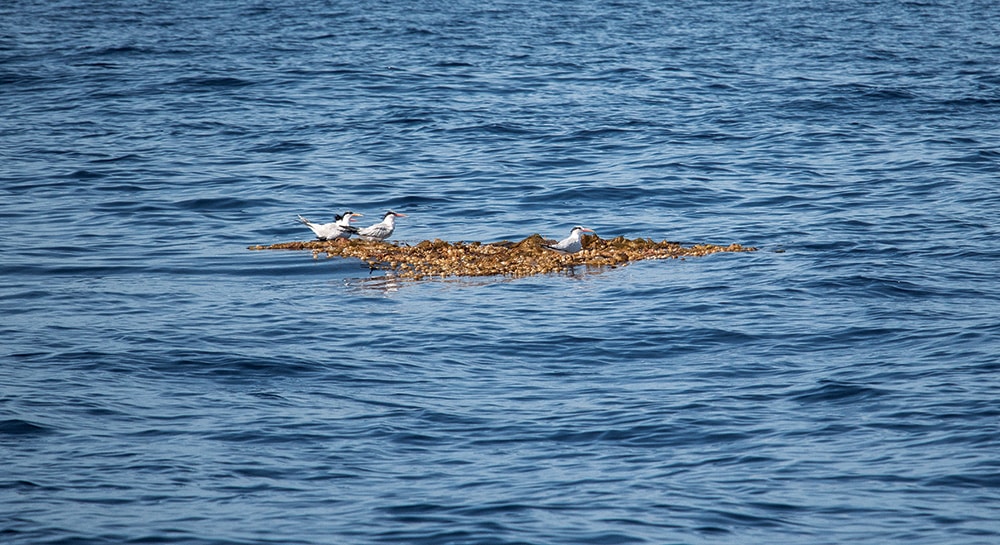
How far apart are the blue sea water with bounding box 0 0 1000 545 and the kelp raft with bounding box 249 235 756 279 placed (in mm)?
398

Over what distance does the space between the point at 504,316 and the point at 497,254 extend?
2.55m

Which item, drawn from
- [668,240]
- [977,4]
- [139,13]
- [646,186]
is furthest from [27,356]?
[977,4]

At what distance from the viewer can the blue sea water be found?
8.85 meters

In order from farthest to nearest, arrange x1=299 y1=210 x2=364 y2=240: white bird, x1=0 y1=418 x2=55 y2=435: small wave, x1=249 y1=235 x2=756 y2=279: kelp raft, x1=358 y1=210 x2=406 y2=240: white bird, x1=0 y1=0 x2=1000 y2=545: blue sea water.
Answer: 1. x1=299 y1=210 x2=364 y2=240: white bird
2. x1=358 y1=210 x2=406 y2=240: white bird
3. x1=249 y1=235 x2=756 y2=279: kelp raft
4. x1=0 y1=418 x2=55 y2=435: small wave
5. x1=0 y1=0 x2=1000 y2=545: blue sea water

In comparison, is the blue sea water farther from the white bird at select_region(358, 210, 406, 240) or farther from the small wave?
the white bird at select_region(358, 210, 406, 240)

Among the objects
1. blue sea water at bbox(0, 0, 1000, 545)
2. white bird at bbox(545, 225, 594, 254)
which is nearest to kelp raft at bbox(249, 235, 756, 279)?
white bird at bbox(545, 225, 594, 254)

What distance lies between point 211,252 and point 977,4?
40660 millimetres

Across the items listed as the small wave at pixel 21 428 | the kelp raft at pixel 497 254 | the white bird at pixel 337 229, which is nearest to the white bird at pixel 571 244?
the kelp raft at pixel 497 254

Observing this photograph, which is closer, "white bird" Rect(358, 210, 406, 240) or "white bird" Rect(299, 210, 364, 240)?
"white bird" Rect(358, 210, 406, 240)

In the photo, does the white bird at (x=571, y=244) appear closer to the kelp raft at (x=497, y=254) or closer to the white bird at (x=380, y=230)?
the kelp raft at (x=497, y=254)

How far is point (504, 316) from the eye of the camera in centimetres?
1400

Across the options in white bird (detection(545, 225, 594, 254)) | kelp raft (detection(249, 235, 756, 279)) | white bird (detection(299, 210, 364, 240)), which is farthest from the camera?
white bird (detection(299, 210, 364, 240))

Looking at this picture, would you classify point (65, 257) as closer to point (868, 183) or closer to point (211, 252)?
point (211, 252)

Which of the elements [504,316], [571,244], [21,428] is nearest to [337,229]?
[571,244]
